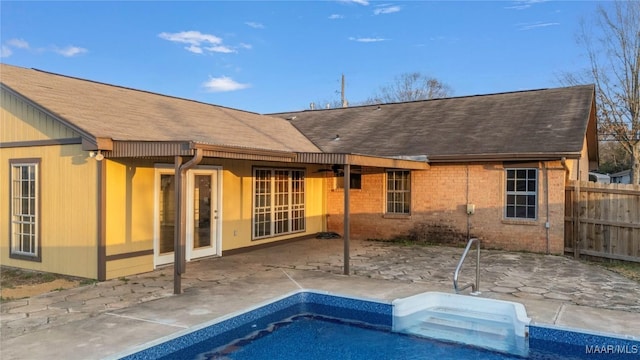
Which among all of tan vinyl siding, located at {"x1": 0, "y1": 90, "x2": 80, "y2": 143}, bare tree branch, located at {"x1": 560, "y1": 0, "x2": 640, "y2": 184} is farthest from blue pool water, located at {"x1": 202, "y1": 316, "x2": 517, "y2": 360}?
bare tree branch, located at {"x1": 560, "y1": 0, "x2": 640, "y2": 184}

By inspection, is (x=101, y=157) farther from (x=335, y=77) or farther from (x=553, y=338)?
(x=335, y=77)

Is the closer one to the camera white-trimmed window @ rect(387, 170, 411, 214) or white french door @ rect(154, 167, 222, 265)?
white french door @ rect(154, 167, 222, 265)

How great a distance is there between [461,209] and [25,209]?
10.3 meters

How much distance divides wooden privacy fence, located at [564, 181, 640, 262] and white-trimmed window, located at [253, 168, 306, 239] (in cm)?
714

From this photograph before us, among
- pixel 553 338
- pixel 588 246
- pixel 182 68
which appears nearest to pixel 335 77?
pixel 182 68

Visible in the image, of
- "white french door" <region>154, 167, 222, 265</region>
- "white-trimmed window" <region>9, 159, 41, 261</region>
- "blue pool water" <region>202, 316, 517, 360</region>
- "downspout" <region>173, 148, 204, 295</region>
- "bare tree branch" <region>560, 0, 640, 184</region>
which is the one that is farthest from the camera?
"bare tree branch" <region>560, 0, 640, 184</region>

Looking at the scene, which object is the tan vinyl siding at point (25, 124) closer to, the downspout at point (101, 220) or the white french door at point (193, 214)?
the downspout at point (101, 220)

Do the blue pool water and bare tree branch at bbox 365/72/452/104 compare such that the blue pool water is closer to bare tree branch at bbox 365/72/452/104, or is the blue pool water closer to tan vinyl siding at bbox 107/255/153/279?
tan vinyl siding at bbox 107/255/153/279

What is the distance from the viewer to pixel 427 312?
6.77 m

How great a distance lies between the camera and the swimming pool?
202 inches

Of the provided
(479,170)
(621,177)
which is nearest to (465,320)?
(479,170)

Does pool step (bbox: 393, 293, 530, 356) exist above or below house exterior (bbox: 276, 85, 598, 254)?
below

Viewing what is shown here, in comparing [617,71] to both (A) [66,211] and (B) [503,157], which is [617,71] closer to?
(B) [503,157]

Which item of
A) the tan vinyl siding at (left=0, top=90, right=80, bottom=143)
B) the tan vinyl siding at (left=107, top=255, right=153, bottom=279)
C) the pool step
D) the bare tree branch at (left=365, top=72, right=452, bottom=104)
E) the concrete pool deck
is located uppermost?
the bare tree branch at (left=365, top=72, right=452, bottom=104)
